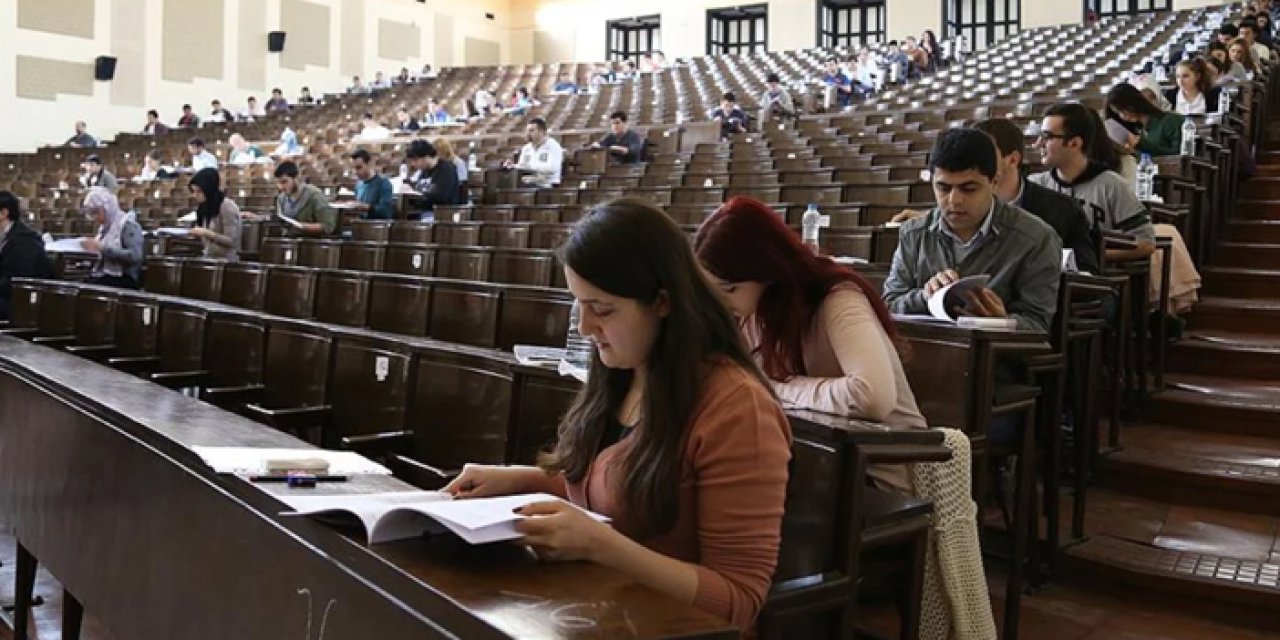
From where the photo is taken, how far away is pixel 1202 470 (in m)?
2.66

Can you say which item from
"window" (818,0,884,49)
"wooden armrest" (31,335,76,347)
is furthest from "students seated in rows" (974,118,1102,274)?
"window" (818,0,884,49)

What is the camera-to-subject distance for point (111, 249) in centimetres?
503

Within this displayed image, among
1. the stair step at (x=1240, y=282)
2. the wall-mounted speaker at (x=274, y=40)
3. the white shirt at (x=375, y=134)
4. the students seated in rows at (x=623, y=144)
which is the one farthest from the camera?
the wall-mounted speaker at (x=274, y=40)

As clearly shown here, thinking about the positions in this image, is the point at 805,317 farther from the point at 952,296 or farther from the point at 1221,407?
the point at 1221,407

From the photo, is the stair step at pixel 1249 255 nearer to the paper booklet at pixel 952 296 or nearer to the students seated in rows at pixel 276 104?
the paper booklet at pixel 952 296

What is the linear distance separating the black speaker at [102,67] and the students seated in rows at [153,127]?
2.77 ft

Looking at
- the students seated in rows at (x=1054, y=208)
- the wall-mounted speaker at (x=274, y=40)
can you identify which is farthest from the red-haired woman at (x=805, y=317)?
the wall-mounted speaker at (x=274, y=40)

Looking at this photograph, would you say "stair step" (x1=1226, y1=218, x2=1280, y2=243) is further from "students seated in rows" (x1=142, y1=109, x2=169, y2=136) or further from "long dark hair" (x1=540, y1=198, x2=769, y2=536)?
"students seated in rows" (x1=142, y1=109, x2=169, y2=136)

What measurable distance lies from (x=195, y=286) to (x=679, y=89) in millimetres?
9485

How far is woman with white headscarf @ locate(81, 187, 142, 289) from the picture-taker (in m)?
5.04

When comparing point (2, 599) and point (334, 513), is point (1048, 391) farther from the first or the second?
point (2, 599)

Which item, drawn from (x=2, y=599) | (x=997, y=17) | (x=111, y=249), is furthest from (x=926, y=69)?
(x=2, y=599)

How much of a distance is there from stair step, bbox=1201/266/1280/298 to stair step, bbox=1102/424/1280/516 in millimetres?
1370

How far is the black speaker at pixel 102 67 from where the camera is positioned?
51.5 ft
